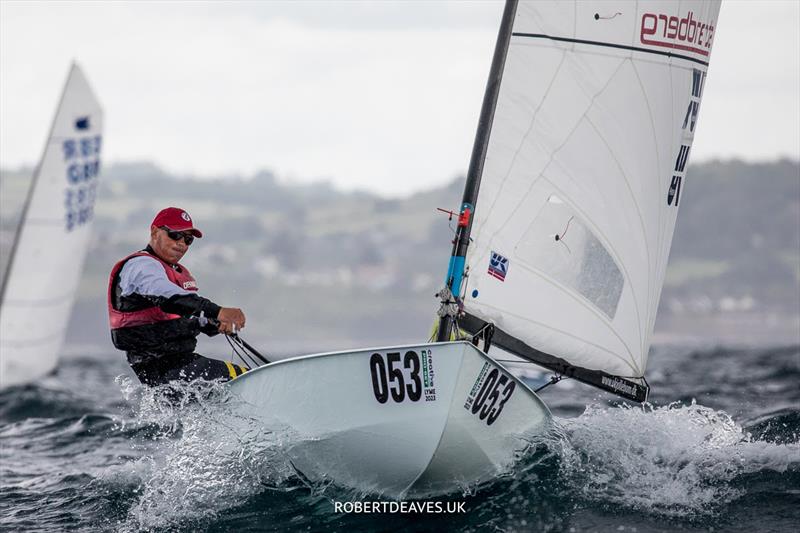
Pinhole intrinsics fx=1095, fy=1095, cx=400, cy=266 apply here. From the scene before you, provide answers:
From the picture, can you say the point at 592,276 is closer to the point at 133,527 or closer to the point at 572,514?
the point at 572,514

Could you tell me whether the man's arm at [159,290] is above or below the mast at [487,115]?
below

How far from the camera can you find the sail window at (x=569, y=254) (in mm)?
5898

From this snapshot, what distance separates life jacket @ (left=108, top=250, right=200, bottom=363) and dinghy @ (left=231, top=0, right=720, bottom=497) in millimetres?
534

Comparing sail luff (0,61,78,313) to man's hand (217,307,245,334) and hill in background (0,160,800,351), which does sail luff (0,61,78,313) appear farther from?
hill in background (0,160,800,351)

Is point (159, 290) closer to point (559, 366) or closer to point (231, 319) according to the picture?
point (231, 319)

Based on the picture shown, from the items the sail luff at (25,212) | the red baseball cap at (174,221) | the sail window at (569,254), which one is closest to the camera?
the red baseball cap at (174,221)

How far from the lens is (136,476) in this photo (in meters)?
6.50

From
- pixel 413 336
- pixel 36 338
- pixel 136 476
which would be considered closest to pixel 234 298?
pixel 413 336

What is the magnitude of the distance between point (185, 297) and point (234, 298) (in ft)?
348

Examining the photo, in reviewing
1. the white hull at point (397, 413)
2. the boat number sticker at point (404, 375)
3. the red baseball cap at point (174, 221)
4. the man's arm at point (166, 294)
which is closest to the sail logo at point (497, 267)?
the white hull at point (397, 413)

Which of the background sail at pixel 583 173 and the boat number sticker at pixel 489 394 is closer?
the boat number sticker at pixel 489 394

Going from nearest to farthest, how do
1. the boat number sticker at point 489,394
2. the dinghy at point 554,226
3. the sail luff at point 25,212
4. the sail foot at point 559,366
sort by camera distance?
the boat number sticker at point 489,394, the dinghy at point 554,226, the sail foot at point 559,366, the sail luff at point 25,212

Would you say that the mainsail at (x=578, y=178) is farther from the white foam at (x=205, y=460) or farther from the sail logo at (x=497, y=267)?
the white foam at (x=205, y=460)

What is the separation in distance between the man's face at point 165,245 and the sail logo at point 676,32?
8.97ft
